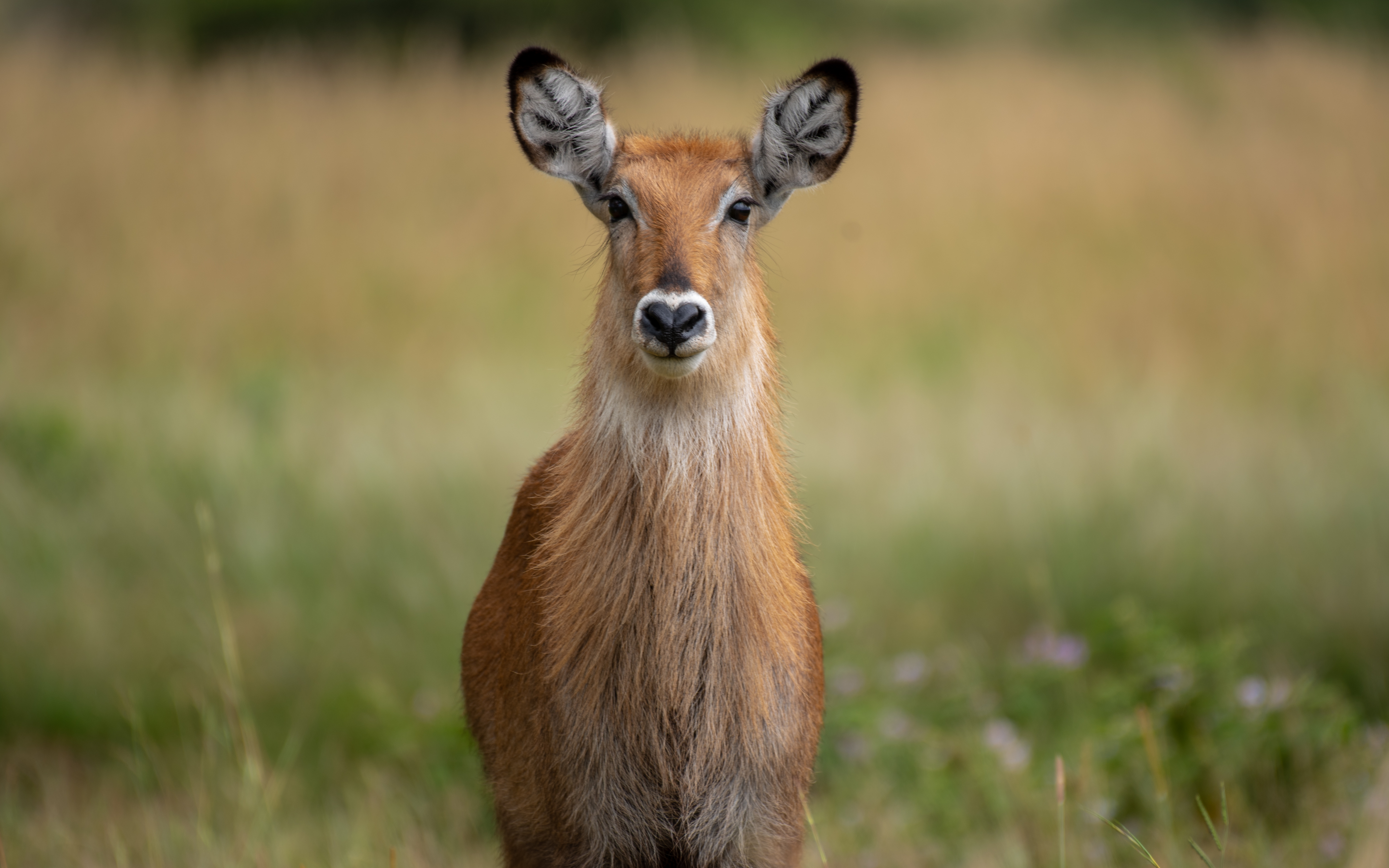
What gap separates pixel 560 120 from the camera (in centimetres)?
356

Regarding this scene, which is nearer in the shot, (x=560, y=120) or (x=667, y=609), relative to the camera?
(x=667, y=609)

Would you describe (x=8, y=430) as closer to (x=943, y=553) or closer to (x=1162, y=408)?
(x=943, y=553)

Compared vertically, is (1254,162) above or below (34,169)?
above

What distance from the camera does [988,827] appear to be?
4969mm

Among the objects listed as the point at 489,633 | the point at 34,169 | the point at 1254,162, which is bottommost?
the point at 489,633

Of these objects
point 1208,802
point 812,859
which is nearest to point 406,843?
point 812,859

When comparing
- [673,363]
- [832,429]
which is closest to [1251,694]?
[673,363]

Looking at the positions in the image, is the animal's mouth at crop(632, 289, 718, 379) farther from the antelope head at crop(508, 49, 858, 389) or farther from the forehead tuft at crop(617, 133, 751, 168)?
the forehead tuft at crop(617, 133, 751, 168)

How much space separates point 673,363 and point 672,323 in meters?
0.14

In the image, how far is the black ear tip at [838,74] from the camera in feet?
11.2

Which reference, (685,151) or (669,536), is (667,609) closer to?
(669,536)

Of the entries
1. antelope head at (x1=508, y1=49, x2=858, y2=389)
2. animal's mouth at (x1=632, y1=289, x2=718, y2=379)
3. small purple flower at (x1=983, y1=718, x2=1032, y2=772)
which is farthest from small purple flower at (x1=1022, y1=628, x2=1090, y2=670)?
animal's mouth at (x1=632, y1=289, x2=718, y2=379)

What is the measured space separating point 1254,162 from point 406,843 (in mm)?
10008

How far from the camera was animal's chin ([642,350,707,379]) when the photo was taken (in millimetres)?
3074
